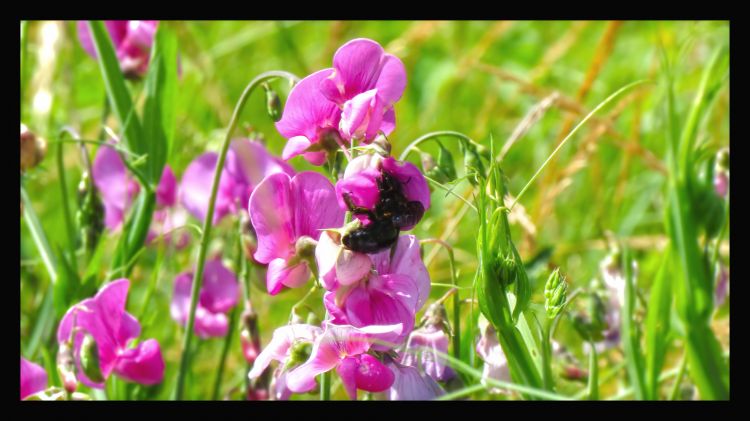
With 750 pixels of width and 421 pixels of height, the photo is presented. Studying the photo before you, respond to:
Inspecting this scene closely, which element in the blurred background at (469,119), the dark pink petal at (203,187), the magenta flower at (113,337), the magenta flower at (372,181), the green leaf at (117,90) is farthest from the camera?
the blurred background at (469,119)

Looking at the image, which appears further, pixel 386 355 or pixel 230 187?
pixel 230 187

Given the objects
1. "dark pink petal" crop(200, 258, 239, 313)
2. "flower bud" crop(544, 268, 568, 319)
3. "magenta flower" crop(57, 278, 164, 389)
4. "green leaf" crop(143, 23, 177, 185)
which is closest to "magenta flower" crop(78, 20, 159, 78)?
"green leaf" crop(143, 23, 177, 185)

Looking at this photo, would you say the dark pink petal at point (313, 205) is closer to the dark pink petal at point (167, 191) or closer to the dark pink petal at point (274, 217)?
the dark pink petal at point (274, 217)

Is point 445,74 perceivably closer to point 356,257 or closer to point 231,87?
point 231,87

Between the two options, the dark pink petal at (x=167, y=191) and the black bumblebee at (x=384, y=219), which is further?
the dark pink petal at (x=167, y=191)

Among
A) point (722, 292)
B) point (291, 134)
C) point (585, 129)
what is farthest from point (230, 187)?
point (585, 129)

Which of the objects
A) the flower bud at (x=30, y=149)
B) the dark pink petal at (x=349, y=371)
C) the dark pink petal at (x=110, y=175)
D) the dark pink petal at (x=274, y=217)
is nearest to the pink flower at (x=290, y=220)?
the dark pink petal at (x=274, y=217)

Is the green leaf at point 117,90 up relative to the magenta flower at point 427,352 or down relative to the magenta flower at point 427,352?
up

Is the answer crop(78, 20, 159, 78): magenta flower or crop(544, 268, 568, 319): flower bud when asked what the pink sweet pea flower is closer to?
crop(544, 268, 568, 319): flower bud
